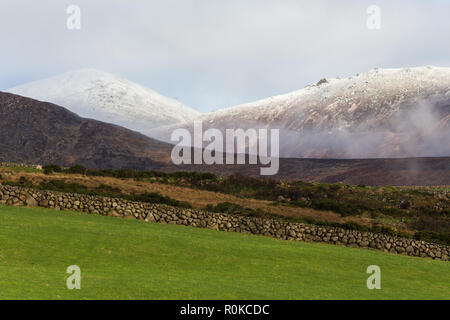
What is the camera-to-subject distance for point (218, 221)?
3167 centimetres

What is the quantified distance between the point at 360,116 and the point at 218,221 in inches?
5308

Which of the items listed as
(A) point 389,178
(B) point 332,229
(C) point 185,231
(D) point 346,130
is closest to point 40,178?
(C) point 185,231

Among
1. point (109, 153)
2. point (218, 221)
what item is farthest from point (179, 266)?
point (109, 153)

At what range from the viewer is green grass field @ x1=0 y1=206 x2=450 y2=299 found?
1501 centimetres

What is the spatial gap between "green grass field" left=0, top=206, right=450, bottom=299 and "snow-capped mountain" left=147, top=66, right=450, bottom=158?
11176cm

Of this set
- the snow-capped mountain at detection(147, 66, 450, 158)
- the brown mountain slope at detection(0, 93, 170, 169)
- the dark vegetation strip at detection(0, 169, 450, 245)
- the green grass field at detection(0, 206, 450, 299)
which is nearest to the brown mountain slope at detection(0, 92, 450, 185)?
the brown mountain slope at detection(0, 93, 170, 169)

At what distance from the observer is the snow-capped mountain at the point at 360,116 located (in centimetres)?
13988

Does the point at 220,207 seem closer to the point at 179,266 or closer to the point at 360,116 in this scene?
the point at 179,266

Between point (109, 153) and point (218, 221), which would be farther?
point (109, 153)

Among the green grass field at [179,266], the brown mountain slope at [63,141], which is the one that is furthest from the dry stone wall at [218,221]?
the brown mountain slope at [63,141]

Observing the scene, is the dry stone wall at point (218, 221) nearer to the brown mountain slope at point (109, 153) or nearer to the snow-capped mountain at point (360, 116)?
the brown mountain slope at point (109, 153)

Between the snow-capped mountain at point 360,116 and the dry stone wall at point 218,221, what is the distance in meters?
103

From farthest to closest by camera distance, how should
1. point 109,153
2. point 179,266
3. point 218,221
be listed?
point 109,153 < point 218,221 < point 179,266
